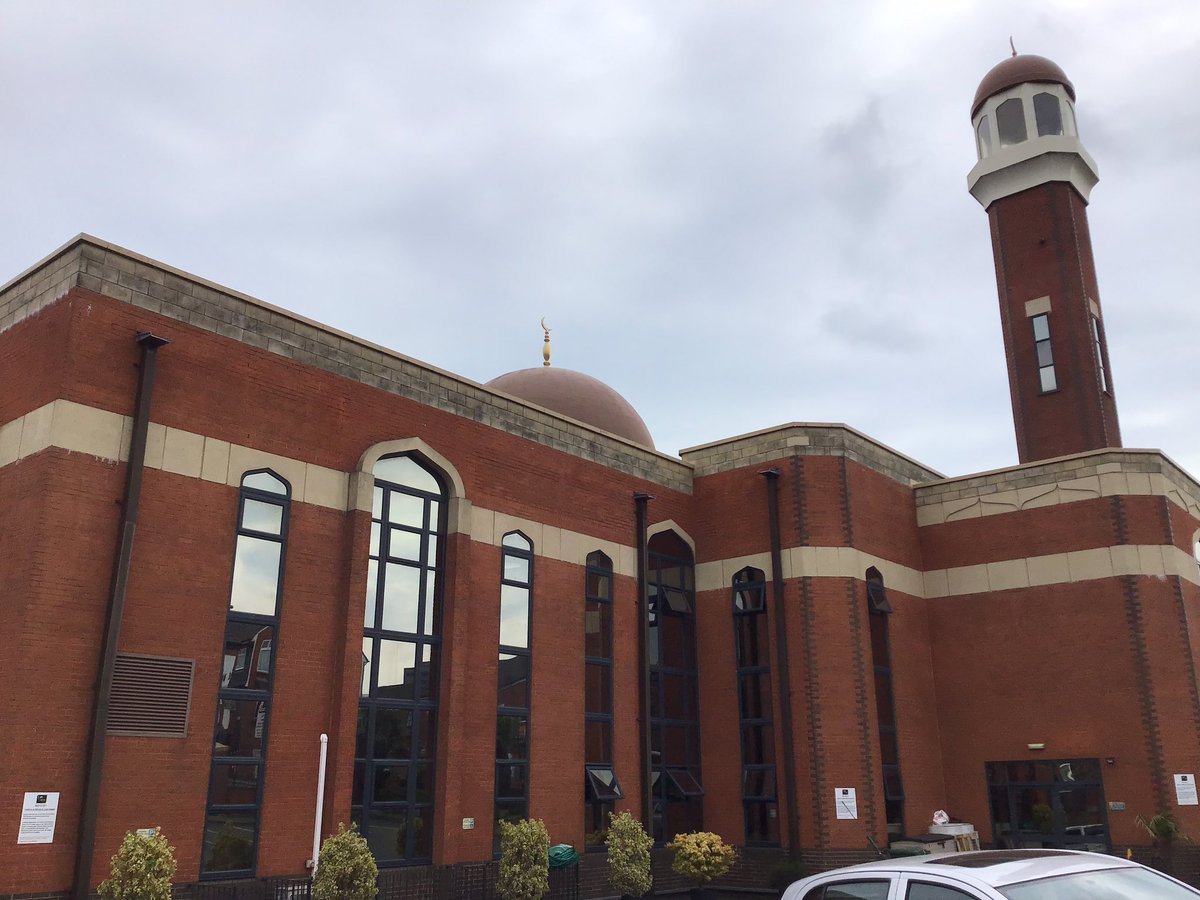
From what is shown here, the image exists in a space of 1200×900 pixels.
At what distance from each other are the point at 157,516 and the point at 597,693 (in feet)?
32.6

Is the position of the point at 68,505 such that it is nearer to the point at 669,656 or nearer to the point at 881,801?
the point at 669,656

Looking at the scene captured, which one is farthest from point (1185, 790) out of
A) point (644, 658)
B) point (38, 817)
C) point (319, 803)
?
point (38, 817)

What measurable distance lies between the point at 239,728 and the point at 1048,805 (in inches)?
664

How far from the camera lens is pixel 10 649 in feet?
43.4

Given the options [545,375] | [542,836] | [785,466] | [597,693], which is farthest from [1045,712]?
[545,375]

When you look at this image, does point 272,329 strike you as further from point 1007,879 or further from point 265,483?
point 1007,879

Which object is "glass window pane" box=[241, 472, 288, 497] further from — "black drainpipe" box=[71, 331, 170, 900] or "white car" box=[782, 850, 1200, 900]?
"white car" box=[782, 850, 1200, 900]

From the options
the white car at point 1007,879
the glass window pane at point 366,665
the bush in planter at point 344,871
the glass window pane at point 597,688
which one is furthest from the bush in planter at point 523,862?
the white car at point 1007,879

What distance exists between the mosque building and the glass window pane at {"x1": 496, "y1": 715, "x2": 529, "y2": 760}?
0.23 feet

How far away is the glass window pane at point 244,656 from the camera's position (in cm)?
1543

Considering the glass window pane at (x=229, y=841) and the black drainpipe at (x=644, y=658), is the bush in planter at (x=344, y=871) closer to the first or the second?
the glass window pane at (x=229, y=841)

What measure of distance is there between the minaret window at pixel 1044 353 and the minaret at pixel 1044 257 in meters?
0.03

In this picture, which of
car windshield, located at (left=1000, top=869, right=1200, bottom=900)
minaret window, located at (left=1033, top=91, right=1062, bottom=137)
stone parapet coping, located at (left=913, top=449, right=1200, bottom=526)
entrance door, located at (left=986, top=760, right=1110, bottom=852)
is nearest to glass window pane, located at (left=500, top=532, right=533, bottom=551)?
stone parapet coping, located at (left=913, top=449, right=1200, bottom=526)

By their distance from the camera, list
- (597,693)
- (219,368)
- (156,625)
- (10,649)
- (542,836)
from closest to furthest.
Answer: (10,649) → (156,625) → (219,368) → (542,836) → (597,693)
